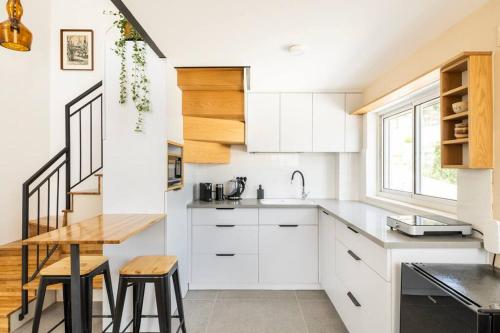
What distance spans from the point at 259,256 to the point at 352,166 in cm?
163

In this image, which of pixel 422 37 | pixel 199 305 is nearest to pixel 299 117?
pixel 422 37

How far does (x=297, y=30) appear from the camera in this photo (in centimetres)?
186

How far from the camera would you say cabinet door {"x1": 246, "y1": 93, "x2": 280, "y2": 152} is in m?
3.33

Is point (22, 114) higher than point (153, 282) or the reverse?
higher

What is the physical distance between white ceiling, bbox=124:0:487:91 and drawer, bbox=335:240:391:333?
1.58 m

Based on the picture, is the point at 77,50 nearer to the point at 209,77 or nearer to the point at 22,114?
the point at 22,114

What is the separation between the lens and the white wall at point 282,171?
369 centimetres

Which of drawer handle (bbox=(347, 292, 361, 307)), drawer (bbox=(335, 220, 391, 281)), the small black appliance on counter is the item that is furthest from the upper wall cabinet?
drawer handle (bbox=(347, 292, 361, 307))

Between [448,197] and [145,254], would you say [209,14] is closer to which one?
[145,254]

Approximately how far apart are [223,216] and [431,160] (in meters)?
2.06

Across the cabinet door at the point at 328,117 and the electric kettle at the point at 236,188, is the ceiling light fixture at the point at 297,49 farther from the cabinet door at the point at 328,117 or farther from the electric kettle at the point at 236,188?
the electric kettle at the point at 236,188

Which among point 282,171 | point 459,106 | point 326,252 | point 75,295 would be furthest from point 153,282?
point 282,171

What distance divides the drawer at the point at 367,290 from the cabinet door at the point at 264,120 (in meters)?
1.49

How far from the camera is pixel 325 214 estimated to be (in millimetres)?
2846
